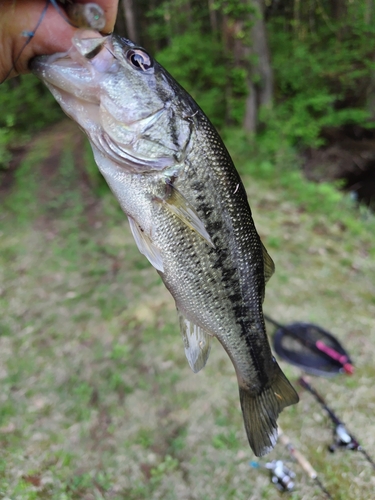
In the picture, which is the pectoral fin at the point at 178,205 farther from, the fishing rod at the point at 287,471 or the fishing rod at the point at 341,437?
the fishing rod at the point at 341,437

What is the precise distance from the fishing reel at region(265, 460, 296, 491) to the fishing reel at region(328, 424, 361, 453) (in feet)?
1.55

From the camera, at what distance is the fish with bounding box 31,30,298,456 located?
4.94ft

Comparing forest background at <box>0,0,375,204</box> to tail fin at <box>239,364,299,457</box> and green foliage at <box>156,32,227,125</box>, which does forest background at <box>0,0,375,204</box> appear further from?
tail fin at <box>239,364,299,457</box>

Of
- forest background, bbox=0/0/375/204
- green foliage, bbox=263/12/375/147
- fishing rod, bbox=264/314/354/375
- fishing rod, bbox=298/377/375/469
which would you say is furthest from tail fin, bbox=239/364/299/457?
green foliage, bbox=263/12/375/147

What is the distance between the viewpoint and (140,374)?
3715 mm

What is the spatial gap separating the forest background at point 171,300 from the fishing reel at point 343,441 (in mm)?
61

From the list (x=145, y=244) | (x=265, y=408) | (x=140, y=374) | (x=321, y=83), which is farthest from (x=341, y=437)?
(x=321, y=83)

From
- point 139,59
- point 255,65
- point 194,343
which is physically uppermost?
point 139,59

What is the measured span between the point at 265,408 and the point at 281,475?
4.19 feet

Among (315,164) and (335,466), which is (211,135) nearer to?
(335,466)

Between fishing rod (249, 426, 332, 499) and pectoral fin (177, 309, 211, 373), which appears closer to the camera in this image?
pectoral fin (177, 309, 211, 373)

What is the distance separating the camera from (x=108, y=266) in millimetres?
5309

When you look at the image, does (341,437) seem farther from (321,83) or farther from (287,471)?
(321,83)

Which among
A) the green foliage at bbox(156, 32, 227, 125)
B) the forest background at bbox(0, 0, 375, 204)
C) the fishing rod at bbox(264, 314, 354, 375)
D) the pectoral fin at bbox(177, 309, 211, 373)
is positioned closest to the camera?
the pectoral fin at bbox(177, 309, 211, 373)
